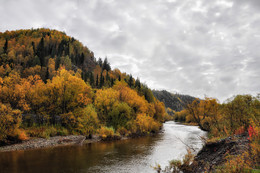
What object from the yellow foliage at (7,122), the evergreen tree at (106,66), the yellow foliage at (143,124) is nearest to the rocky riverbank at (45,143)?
the yellow foliage at (7,122)

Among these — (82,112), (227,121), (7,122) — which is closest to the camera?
(227,121)

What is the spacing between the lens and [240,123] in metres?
23.1

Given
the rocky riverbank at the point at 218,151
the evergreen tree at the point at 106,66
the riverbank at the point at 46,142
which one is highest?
the evergreen tree at the point at 106,66

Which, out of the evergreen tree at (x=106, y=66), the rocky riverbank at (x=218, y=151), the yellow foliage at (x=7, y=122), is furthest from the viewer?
the evergreen tree at (x=106, y=66)

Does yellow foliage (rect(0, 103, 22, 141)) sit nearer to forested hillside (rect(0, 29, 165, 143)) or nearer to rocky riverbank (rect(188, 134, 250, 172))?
forested hillside (rect(0, 29, 165, 143))

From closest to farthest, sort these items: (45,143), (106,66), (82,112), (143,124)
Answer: (45,143) → (82,112) → (143,124) → (106,66)

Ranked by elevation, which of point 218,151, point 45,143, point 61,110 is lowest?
point 45,143

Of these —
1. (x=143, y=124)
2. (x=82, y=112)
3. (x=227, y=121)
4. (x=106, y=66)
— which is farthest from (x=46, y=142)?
(x=106, y=66)

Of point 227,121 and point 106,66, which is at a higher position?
point 106,66

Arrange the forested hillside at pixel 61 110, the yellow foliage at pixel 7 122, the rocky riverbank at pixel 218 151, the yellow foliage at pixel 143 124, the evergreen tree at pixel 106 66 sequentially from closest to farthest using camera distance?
the rocky riverbank at pixel 218 151, the yellow foliage at pixel 7 122, the forested hillside at pixel 61 110, the yellow foliage at pixel 143 124, the evergreen tree at pixel 106 66

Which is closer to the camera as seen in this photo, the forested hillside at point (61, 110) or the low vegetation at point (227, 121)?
the low vegetation at point (227, 121)

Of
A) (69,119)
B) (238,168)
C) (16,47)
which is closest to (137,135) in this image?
(69,119)

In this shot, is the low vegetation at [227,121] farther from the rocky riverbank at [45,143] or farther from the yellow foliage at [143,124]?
the yellow foliage at [143,124]

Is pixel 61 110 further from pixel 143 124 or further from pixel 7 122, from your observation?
pixel 143 124
